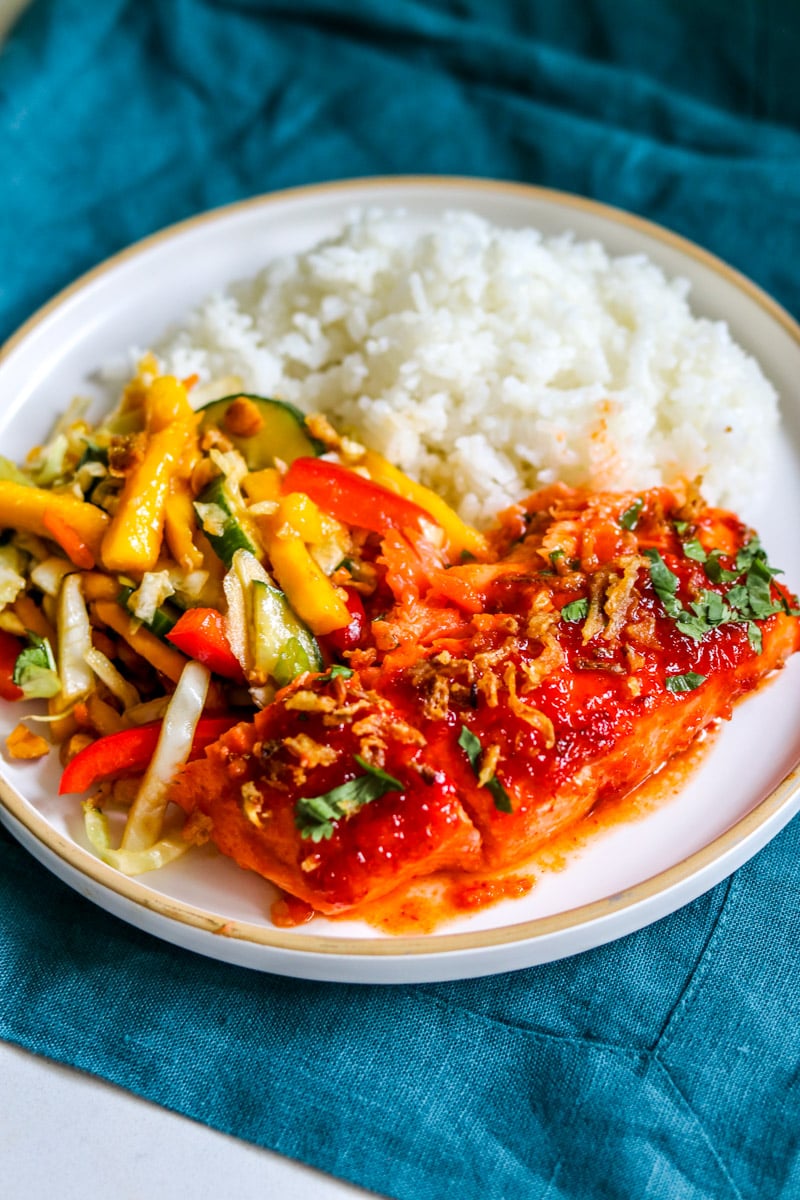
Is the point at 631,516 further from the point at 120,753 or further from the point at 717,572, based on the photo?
the point at 120,753

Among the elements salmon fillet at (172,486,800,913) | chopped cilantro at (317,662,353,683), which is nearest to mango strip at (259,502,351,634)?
Answer: salmon fillet at (172,486,800,913)

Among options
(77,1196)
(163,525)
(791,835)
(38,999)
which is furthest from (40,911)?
Result: (791,835)

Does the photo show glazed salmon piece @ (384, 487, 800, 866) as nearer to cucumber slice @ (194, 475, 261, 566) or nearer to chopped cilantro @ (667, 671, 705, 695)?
chopped cilantro @ (667, 671, 705, 695)

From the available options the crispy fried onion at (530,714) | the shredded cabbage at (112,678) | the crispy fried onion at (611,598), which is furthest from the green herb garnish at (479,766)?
the shredded cabbage at (112,678)

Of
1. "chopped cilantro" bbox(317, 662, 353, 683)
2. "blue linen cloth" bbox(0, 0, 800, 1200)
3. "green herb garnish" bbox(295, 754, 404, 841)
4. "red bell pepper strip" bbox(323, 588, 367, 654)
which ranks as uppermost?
"chopped cilantro" bbox(317, 662, 353, 683)

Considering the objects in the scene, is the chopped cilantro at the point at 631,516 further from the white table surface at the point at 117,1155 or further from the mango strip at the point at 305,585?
the white table surface at the point at 117,1155
